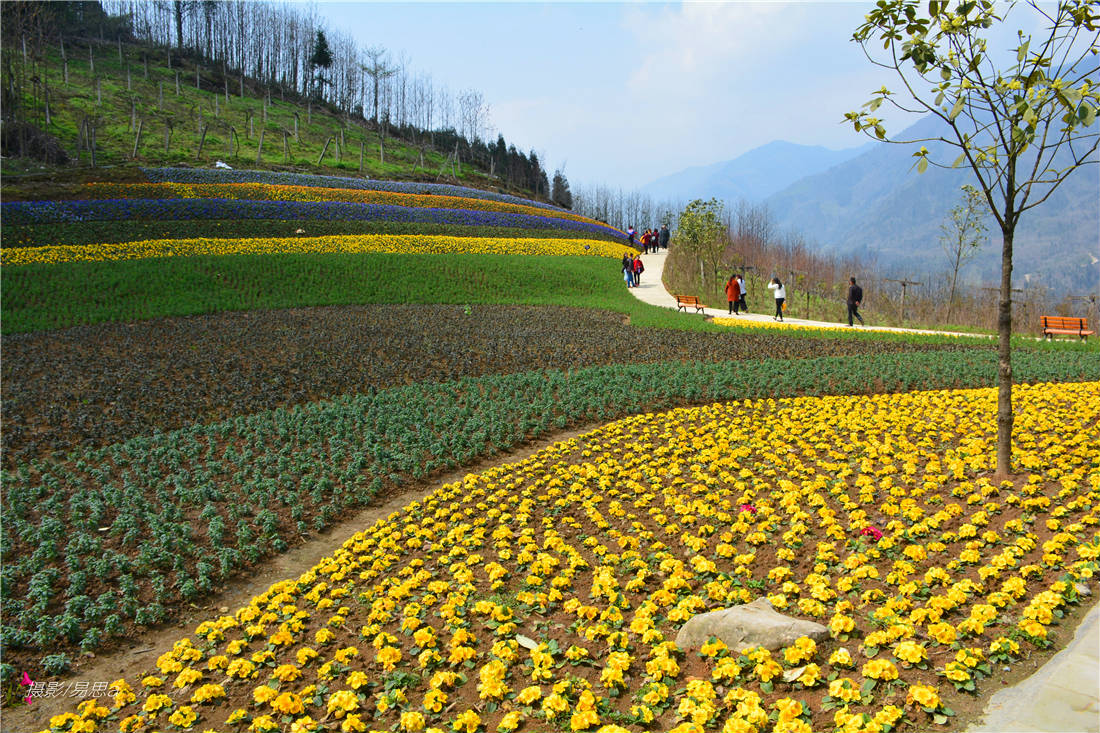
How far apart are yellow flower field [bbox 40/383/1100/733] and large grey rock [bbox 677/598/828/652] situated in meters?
0.12

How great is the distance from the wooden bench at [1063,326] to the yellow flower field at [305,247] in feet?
69.0

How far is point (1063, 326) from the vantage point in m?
17.8

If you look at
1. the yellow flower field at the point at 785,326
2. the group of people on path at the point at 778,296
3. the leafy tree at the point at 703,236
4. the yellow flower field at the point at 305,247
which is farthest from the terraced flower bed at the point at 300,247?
the yellow flower field at the point at 785,326

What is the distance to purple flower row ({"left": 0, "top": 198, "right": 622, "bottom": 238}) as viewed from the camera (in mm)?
23078

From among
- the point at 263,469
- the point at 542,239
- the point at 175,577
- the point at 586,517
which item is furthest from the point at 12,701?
the point at 542,239

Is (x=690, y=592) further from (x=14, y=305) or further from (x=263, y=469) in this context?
(x=14, y=305)

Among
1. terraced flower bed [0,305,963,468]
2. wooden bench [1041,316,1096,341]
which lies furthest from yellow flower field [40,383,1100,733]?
wooden bench [1041,316,1096,341]

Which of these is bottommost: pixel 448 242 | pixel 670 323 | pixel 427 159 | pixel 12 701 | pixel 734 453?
pixel 12 701

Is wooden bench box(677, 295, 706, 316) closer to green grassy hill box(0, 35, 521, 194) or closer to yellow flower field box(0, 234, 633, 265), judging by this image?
yellow flower field box(0, 234, 633, 265)

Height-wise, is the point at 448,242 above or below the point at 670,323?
above

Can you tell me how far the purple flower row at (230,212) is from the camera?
2308 centimetres

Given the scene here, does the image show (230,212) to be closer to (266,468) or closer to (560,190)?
(266,468)

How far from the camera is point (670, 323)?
743 inches

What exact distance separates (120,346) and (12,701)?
1140 centimetres
